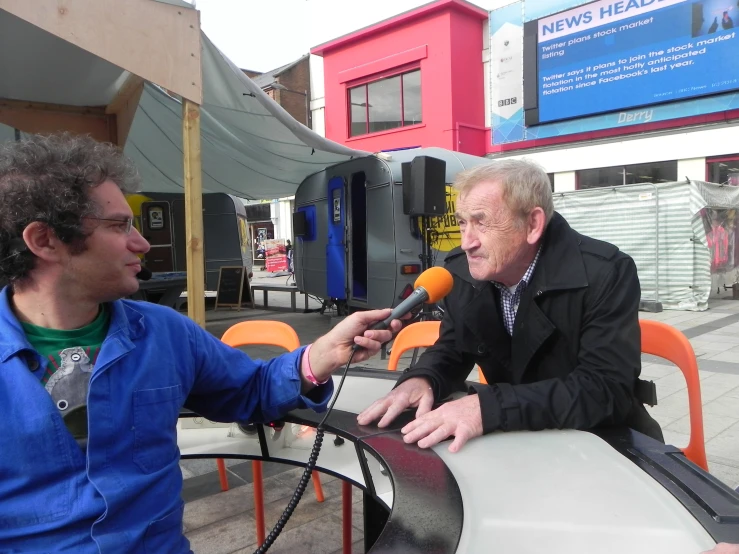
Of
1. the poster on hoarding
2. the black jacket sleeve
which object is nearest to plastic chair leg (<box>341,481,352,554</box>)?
the black jacket sleeve

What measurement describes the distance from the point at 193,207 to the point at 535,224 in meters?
3.70

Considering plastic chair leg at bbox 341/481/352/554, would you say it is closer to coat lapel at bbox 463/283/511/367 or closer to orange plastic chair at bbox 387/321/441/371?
orange plastic chair at bbox 387/321/441/371

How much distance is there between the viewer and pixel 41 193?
4.25ft

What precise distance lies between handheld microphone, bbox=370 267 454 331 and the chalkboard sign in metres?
11.1

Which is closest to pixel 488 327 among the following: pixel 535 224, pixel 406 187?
pixel 535 224

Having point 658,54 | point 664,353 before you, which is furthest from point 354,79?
point 664,353

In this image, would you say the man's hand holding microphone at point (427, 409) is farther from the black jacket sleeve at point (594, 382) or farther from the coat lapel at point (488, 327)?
the coat lapel at point (488, 327)

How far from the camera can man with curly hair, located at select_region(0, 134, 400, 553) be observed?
1.22m

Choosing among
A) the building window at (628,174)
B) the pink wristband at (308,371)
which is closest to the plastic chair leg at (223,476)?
the pink wristband at (308,371)

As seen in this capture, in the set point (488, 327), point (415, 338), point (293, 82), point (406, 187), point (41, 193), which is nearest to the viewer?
point (41, 193)

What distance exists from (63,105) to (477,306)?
23.1ft

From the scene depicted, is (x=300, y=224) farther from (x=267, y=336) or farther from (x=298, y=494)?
Result: (x=298, y=494)

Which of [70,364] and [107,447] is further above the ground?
[70,364]

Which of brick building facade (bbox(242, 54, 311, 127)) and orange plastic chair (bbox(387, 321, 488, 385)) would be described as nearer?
orange plastic chair (bbox(387, 321, 488, 385))
